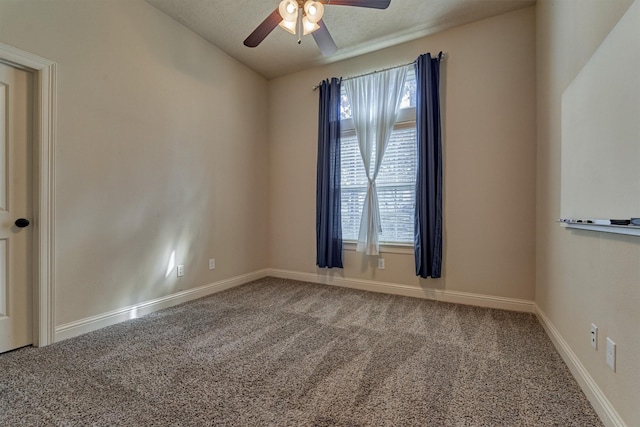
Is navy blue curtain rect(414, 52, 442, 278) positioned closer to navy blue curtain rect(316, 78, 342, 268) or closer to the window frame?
the window frame

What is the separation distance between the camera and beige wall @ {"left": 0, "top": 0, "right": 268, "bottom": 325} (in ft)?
7.07

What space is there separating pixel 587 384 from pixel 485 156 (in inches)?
80.8

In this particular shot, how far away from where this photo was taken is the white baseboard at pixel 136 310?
2.18 metres

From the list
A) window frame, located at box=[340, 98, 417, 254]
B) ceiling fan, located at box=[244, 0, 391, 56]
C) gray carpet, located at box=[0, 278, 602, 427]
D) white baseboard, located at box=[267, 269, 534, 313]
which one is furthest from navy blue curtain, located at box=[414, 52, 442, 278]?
ceiling fan, located at box=[244, 0, 391, 56]

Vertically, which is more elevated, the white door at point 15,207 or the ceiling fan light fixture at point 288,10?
the ceiling fan light fixture at point 288,10

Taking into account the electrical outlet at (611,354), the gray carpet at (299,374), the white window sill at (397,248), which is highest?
the white window sill at (397,248)

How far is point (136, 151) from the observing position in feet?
8.61

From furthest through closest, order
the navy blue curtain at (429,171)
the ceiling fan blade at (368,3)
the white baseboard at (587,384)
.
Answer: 1. the navy blue curtain at (429,171)
2. the ceiling fan blade at (368,3)
3. the white baseboard at (587,384)

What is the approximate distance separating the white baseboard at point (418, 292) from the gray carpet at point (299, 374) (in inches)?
5.6

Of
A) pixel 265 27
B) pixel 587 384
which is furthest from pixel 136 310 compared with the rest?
pixel 587 384

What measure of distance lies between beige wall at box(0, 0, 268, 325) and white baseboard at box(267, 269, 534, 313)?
2.80 feet

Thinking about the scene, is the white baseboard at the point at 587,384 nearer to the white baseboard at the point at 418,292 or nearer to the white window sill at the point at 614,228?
the white baseboard at the point at 418,292

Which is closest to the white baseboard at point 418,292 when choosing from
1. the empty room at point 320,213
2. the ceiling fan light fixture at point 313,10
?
the empty room at point 320,213

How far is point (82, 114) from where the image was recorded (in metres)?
2.25
